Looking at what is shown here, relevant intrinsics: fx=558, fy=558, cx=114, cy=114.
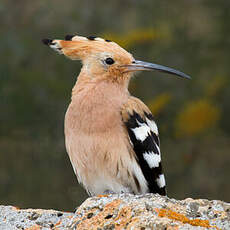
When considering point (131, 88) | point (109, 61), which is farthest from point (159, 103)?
point (109, 61)

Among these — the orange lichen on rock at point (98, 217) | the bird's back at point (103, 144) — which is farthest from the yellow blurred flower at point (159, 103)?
the orange lichen on rock at point (98, 217)

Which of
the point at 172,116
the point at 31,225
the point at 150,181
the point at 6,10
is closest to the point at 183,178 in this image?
the point at 172,116

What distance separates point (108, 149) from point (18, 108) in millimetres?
2665

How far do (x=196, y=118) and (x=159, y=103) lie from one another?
44 centimetres

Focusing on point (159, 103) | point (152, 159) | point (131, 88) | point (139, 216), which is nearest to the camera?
point (139, 216)

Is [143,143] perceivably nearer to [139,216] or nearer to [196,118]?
[139,216]

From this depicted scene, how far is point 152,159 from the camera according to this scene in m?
3.22

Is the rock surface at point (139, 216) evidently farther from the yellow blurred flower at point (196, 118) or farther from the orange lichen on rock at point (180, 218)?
the yellow blurred flower at point (196, 118)

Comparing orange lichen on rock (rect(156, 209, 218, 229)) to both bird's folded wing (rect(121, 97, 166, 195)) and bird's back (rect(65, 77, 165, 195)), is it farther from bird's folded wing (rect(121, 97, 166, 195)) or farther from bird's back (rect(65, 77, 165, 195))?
bird's folded wing (rect(121, 97, 166, 195))

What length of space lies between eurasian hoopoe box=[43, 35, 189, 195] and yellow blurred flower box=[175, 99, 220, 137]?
246cm

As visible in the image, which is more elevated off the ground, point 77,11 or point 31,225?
point 77,11

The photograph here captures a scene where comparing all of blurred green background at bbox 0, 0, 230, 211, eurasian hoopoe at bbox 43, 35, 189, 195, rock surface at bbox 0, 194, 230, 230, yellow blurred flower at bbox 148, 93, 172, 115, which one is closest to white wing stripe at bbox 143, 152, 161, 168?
eurasian hoopoe at bbox 43, 35, 189, 195

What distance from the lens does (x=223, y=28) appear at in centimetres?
643

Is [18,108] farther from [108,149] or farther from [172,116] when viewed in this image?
[108,149]
